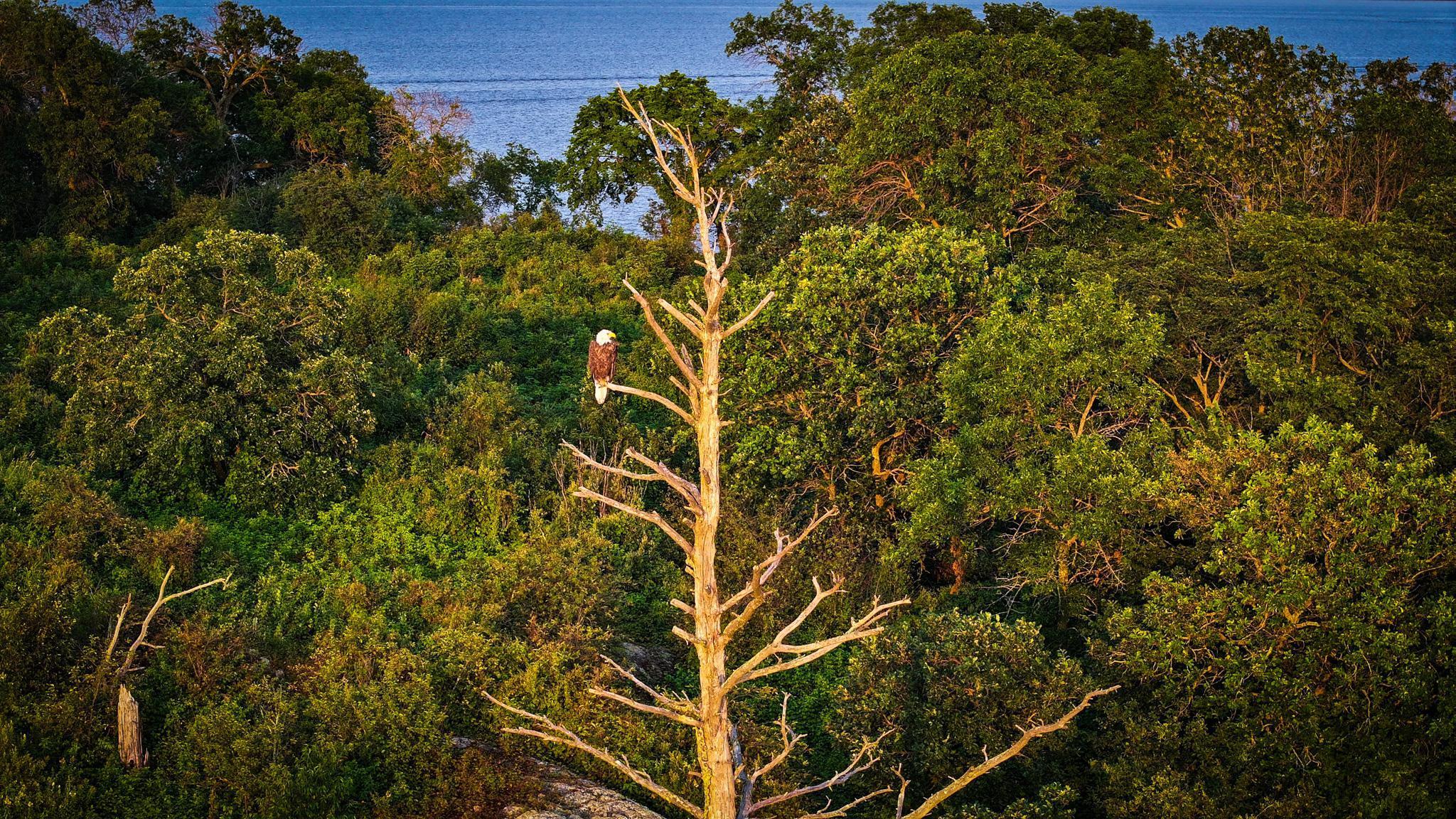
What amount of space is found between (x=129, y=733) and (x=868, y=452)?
11549mm

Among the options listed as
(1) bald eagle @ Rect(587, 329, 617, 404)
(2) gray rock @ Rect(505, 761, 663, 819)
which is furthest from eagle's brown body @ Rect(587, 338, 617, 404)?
(2) gray rock @ Rect(505, 761, 663, 819)

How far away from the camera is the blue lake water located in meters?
78.5

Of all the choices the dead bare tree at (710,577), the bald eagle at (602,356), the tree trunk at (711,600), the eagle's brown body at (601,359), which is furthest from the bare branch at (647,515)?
the eagle's brown body at (601,359)

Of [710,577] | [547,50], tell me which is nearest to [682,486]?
[710,577]

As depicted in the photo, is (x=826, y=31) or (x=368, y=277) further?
(x=826, y=31)

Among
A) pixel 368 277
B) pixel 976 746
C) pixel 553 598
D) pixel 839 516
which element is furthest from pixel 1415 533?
pixel 368 277

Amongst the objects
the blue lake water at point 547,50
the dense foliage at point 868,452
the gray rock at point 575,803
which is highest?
the blue lake water at point 547,50

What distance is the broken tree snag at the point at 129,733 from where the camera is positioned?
11.4 m

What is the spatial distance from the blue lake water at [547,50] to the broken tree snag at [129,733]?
28830 mm

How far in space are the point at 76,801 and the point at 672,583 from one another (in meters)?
8.46

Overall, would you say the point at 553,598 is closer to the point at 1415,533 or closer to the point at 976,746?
the point at 976,746

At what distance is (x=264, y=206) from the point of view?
109 feet

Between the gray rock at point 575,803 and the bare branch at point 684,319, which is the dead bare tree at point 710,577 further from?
the gray rock at point 575,803

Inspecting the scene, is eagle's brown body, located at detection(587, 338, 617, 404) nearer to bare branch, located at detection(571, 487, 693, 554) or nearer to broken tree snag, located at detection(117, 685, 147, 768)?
bare branch, located at detection(571, 487, 693, 554)
